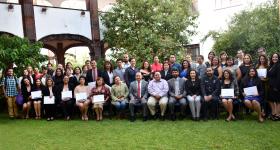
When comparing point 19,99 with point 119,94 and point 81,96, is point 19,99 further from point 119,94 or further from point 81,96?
point 119,94

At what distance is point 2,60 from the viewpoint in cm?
1154

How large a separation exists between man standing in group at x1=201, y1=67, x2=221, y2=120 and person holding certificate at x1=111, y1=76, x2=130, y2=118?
218 centimetres

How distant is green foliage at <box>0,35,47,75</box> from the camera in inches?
455

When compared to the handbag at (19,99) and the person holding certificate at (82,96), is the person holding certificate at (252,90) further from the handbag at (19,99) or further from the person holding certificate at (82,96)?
the handbag at (19,99)

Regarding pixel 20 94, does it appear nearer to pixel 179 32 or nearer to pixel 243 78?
pixel 243 78

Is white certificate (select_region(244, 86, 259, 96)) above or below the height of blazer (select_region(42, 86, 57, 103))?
below

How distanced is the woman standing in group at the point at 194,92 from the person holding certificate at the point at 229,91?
62 centimetres

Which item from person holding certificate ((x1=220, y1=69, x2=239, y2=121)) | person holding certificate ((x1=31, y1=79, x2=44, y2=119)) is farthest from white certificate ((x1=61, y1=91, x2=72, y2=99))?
person holding certificate ((x1=220, y1=69, x2=239, y2=121))

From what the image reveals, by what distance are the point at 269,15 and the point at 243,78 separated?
771cm

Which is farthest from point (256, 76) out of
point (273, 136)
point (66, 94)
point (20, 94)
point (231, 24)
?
point (231, 24)

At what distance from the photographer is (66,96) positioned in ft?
34.9

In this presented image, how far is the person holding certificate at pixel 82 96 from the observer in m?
10.4

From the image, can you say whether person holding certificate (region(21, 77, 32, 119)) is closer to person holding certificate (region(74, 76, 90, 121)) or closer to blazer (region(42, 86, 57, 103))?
blazer (region(42, 86, 57, 103))

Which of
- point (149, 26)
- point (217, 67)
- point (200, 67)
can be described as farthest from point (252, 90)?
point (149, 26)
